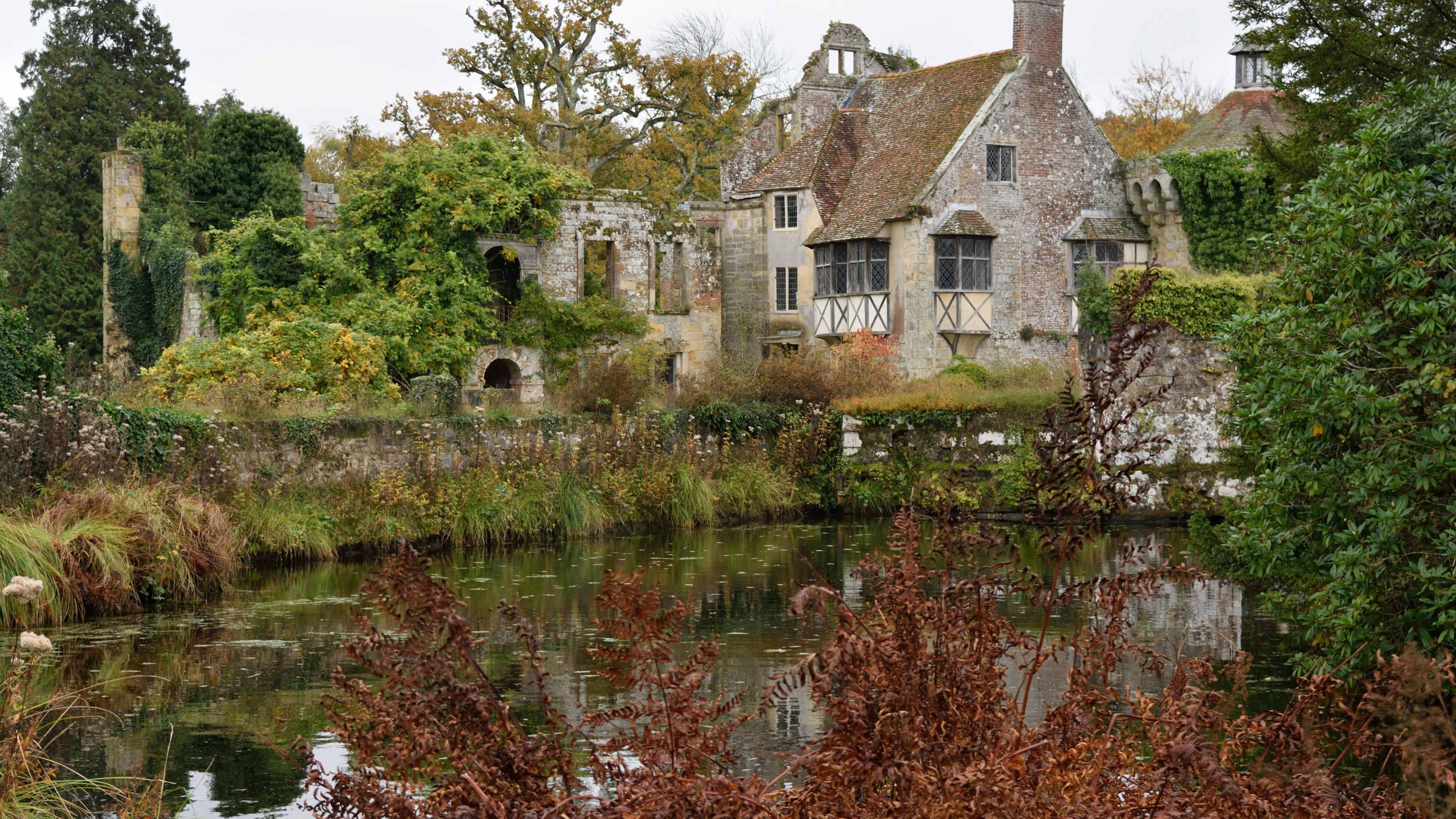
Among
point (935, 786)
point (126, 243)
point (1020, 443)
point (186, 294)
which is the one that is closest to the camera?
point (935, 786)

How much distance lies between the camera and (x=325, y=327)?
68.4ft

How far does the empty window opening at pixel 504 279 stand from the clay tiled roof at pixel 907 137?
693cm

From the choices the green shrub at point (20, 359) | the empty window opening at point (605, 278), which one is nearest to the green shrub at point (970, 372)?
the empty window opening at point (605, 278)

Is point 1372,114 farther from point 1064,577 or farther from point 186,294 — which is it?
point 186,294

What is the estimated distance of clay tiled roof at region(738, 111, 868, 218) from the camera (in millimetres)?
32375

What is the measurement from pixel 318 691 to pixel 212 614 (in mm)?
3834

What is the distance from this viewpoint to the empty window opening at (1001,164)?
30.7m

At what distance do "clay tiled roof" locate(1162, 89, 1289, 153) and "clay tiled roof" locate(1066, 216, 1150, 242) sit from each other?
74.8 inches

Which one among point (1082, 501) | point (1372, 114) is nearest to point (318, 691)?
point (1082, 501)

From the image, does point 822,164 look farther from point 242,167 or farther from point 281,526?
point 281,526

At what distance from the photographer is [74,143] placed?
37.4 meters

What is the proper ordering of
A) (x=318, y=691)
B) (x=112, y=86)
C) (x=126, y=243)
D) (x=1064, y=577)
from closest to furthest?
1. (x=318, y=691)
2. (x=1064, y=577)
3. (x=126, y=243)
4. (x=112, y=86)

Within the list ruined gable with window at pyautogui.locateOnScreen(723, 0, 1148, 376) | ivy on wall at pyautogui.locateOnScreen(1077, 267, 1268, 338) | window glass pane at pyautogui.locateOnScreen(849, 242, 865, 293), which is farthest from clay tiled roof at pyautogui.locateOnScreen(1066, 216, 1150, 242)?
ivy on wall at pyautogui.locateOnScreen(1077, 267, 1268, 338)

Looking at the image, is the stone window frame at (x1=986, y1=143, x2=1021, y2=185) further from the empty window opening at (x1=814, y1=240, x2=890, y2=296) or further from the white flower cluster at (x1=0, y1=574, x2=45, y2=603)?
the white flower cluster at (x1=0, y1=574, x2=45, y2=603)
